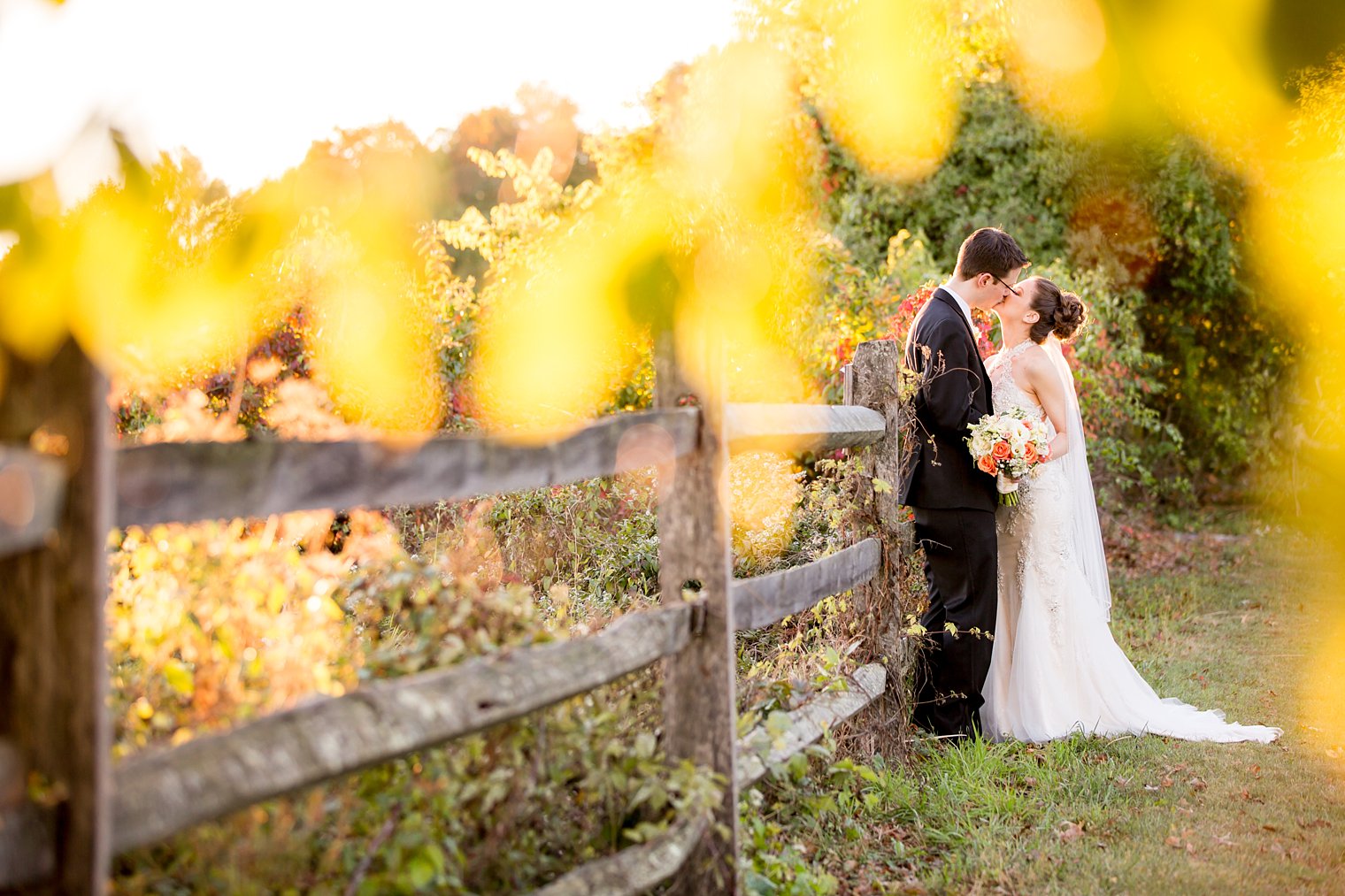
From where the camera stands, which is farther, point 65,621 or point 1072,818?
point 1072,818

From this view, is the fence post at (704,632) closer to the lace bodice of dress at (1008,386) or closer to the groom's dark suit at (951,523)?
the groom's dark suit at (951,523)

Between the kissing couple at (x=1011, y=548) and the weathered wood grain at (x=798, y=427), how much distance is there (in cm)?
57

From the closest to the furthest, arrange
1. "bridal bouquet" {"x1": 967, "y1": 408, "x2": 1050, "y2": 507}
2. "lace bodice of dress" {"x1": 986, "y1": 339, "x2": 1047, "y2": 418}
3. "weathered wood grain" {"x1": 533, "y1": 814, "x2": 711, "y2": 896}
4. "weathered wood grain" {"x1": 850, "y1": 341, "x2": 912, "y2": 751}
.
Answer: "weathered wood grain" {"x1": 533, "y1": 814, "x2": 711, "y2": 896}
"weathered wood grain" {"x1": 850, "y1": 341, "x2": 912, "y2": 751}
"bridal bouquet" {"x1": 967, "y1": 408, "x2": 1050, "y2": 507}
"lace bodice of dress" {"x1": 986, "y1": 339, "x2": 1047, "y2": 418}

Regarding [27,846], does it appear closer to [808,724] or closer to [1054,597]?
[808,724]

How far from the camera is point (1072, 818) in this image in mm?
4418

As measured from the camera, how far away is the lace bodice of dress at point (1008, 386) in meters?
5.94

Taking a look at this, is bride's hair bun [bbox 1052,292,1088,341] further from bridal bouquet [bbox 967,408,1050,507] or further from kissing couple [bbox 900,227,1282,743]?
bridal bouquet [bbox 967,408,1050,507]

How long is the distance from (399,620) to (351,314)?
217 inches

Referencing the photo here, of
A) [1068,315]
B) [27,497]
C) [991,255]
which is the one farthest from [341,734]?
[1068,315]

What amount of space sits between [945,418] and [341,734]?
387 cm

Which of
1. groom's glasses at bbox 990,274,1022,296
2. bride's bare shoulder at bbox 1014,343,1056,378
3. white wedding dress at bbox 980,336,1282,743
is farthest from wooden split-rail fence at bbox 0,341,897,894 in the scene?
bride's bare shoulder at bbox 1014,343,1056,378

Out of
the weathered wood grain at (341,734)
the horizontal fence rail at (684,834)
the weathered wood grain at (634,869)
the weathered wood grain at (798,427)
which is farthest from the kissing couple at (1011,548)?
the weathered wood grain at (341,734)

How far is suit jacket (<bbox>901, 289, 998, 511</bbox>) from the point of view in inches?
209

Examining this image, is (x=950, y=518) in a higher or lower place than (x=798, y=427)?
lower
